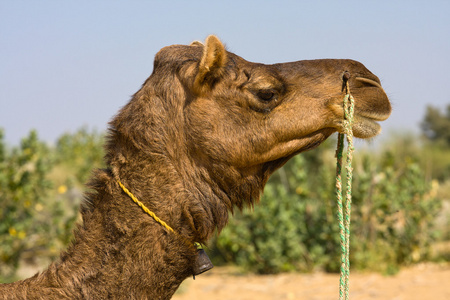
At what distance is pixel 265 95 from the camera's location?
9.26 feet

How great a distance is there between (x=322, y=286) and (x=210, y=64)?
19.0 feet

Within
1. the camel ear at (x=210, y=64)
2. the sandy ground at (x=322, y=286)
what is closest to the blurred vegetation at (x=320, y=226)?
the sandy ground at (x=322, y=286)

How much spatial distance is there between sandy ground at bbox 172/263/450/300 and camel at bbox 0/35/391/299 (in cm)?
480

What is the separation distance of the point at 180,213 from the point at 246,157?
1.43 feet

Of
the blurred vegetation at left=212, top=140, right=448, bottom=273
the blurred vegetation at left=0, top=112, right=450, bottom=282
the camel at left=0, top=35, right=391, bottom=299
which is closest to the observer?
the camel at left=0, top=35, right=391, bottom=299

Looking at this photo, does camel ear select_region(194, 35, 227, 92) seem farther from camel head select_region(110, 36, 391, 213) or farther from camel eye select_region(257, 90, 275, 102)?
camel eye select_region(257, 90, 275, 102)

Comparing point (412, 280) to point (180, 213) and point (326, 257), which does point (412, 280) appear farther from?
point (180, 213)

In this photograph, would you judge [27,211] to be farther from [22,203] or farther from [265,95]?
[265,95]

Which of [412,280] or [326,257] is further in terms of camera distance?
[326,257]

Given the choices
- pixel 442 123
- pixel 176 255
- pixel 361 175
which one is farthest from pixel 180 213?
pixel 442 123

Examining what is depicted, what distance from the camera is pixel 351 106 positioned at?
2.77 m

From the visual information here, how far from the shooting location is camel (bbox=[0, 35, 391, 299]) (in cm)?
253

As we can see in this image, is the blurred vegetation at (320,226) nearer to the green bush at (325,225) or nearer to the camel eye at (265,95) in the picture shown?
the green bush at (325,225)

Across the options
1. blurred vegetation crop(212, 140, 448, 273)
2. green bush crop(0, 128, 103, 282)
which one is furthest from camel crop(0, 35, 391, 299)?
blurred vegetation crop(212, 140, 448, 273)
